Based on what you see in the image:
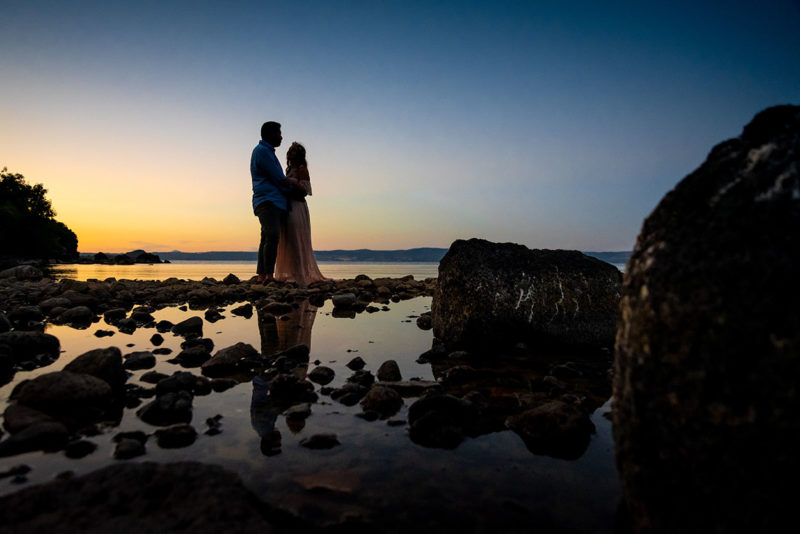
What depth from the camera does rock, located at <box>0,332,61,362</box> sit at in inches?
162

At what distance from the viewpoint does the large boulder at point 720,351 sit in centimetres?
121

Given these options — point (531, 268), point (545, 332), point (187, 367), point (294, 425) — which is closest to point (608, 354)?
point (545, 332)

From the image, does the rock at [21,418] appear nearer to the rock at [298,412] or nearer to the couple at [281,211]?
the rock at [298,412]

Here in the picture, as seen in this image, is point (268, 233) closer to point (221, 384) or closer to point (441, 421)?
point (221, 384)

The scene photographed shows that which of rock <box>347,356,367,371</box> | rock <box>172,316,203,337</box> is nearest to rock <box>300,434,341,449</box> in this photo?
rock <box>347,356,367,371</box>

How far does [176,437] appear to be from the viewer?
2430mm

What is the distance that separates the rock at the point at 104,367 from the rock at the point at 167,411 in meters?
0.59

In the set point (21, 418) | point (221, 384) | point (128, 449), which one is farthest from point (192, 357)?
point (128, 449)

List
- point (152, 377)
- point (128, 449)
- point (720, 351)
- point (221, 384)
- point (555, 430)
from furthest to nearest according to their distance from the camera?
1. point (152, 377)
2. point (221, 384)
3. point (555, 430)
4. point (128, 449)
5. point (720, 351)

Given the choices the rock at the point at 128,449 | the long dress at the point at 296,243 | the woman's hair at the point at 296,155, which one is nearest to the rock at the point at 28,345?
the rock at the point at 128,449

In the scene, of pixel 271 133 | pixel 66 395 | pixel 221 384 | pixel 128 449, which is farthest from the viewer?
pixel 271 133

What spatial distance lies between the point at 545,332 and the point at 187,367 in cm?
395

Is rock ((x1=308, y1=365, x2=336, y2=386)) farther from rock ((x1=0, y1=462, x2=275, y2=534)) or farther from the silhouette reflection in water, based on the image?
rock ((x1=0, y1=462, x2=275, y2=534))

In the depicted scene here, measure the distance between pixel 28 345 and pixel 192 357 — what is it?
1648mm
